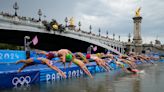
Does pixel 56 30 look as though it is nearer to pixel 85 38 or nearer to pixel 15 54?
pixel 85 38

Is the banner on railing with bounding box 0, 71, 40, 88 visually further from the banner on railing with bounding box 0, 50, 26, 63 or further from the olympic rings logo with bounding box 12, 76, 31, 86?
the banner on railing with bounding box 0, 50, 26, 63

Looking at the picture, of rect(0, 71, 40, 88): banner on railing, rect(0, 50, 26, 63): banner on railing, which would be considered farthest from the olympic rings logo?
rect(0, 50, 26, 63): banner on railing

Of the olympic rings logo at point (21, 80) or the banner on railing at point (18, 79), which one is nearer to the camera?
the banner on railing at point (18, 79)

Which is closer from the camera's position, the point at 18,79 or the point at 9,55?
the point at 18,79

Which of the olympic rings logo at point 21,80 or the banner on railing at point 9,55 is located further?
the banner on railing at point 9,55

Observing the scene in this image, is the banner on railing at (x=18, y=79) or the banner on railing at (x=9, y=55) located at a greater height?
the banner on railing at (x=9, y=55)

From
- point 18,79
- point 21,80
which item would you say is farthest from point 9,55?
point 18,79

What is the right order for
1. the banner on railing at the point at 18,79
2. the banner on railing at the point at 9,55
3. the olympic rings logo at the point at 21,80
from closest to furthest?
the banner on railing at the point at 18,79, the olympic rings logo at the point at 21,80, the banner on railing at the point at 9,55

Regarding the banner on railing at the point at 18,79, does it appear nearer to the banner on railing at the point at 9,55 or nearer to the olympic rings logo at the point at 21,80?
the olympic rings logo at the point at 21,80

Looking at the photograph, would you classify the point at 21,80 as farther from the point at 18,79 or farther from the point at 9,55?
the point at 9,55

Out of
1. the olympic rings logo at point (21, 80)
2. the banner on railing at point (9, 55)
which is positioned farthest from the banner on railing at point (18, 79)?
the banner on railing at point (9, 55)

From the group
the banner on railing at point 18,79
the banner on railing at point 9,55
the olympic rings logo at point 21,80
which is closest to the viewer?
the banner on railing at point 18,79

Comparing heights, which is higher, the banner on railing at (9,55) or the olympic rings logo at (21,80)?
the banner on railing at (9,55)

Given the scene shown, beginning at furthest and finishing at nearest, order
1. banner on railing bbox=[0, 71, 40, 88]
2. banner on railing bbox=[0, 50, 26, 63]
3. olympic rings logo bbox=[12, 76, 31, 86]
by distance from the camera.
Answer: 1. banner on railing bbox=[0, 50, 26, 63]
2. olympic rings logo bbox=[12, 76, 31, 86]
3. banner on railing bbox=[0, 71, 40, 88]
